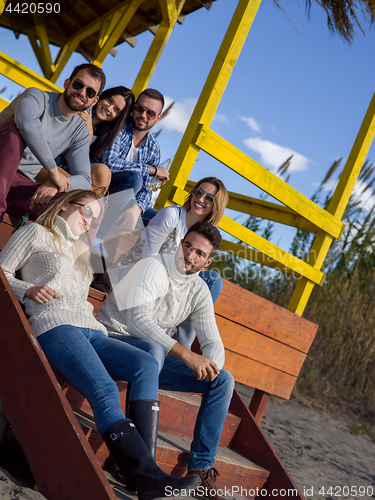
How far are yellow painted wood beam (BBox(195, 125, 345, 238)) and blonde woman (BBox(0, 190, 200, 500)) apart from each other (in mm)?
984

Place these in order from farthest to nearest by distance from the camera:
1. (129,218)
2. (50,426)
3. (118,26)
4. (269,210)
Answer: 1. (118,26)
2. (269,210)
3. (129,218)
4. (50,426)

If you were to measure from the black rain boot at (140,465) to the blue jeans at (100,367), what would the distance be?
5 centimetres

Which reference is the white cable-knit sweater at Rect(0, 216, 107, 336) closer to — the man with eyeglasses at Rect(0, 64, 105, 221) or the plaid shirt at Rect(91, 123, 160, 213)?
the man with eyeglasses at Rect(0, 64, 105, 221)

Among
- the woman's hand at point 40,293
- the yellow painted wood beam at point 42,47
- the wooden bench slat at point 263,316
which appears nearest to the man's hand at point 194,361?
the woman's hand at point 40,293

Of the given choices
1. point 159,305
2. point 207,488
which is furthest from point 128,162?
point 207,488

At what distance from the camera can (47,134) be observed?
2008 millimetres

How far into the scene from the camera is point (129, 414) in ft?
5.06

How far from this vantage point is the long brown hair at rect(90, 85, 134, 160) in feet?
8.18

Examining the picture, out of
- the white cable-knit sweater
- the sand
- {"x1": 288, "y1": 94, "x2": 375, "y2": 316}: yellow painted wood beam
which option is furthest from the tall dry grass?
the white cable-knit sweater

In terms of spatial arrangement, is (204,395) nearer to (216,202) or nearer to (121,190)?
(216,202)

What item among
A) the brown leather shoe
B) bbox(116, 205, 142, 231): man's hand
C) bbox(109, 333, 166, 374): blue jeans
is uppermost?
bbox(116, 205, 142, 231): man's hand

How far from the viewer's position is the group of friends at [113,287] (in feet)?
4.93

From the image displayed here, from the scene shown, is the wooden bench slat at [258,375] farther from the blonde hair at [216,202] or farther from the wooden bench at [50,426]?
the blonde hair at [216,202]

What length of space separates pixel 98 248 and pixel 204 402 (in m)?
0.94
